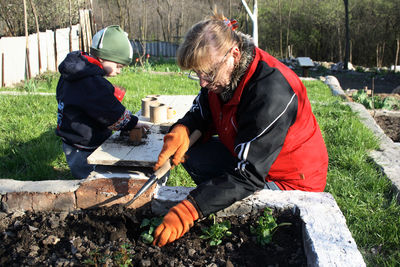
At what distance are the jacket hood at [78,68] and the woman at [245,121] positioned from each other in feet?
2.85

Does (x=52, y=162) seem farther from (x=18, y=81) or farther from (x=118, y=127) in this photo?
(x=18, y=81)

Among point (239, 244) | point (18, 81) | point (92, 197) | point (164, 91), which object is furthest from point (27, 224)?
point (18, 81)

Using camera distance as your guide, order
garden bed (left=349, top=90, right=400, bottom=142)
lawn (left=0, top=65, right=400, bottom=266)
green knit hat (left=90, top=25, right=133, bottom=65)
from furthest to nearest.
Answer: garden bed (left=349, top=90, right=400, bottom=142) → green knit hat (left=90, top=25, right=133, bottom=65) → lawn (left=0, top=65, right=400, bottom=266)

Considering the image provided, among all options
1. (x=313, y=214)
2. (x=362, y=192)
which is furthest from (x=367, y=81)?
(x=313, y=214)

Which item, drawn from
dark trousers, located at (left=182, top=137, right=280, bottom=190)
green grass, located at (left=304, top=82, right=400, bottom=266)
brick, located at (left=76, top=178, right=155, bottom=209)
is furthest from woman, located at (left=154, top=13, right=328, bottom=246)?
green grass, located at (left=304, top=82, right=400, bottom=266)

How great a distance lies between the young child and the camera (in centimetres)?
243

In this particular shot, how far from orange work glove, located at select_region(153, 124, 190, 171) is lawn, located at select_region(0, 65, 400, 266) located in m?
0.80

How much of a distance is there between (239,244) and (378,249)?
941 millimetres

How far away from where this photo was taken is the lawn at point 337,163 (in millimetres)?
2105

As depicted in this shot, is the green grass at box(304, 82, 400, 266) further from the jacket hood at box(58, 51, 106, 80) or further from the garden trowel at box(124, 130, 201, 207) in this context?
the jacket hood at box(58, 51, 106, 80)

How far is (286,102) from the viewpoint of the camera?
5.51 feet

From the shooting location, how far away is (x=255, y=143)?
5.35 ft

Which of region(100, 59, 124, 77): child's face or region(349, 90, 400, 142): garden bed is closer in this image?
region(100, 59, 124, 77): child's face

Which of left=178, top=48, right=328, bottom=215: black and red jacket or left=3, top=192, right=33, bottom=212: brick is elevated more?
left=178, top=48, right=328, bottom=215: black and red jacket
